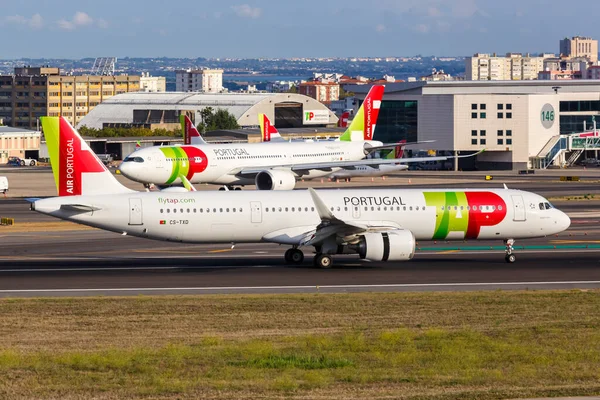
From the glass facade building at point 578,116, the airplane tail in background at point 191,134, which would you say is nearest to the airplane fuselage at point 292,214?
the airplane tail in background at point 191,134

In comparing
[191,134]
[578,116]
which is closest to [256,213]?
[191,134]

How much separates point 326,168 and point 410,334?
58.5 metres

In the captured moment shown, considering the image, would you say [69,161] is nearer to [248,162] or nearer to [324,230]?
[324,230]

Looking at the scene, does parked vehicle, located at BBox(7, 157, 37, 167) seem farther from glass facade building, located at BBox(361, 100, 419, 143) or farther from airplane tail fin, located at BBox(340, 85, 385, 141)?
airplane tail fin, located at BBox(340, 85, 385, 141)

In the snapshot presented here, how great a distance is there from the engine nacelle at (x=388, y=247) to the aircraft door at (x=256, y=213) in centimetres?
482

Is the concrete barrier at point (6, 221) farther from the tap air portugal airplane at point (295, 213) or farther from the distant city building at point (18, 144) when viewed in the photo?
the distant city building at point (18, 144)

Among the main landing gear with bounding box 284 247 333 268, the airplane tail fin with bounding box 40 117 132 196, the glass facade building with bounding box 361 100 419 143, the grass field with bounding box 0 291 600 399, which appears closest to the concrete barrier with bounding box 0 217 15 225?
the airplane tail fin with bounding box 40 117 132 196

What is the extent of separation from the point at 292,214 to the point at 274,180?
Result: 33.5 m

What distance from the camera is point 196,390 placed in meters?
22.0

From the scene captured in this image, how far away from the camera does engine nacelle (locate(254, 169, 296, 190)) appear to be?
80.2 metres

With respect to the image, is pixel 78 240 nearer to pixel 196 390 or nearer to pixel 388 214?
pixel 388 214

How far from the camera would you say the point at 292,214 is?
153 feet

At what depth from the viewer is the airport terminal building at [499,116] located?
465 ft

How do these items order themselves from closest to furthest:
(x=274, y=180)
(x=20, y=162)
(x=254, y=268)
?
(x=254, y=268) → (x=274, y=180) → (x=20, y=162)
